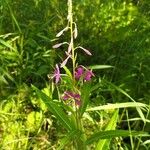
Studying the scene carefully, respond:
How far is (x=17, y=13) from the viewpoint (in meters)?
3.68

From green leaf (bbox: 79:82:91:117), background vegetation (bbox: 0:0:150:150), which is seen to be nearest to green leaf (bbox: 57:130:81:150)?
green leaf (bbox: 79:82:91:117)

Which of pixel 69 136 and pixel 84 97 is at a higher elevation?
pixel 84 97

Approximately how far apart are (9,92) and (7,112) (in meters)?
0.23

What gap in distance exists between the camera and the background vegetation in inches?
114

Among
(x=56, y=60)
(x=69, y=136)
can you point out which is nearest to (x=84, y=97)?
(x=69, y=136)

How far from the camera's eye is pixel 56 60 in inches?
133

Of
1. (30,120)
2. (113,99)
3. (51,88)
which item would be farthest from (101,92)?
(30,120)

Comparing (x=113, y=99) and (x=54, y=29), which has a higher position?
(x=54, y=29)

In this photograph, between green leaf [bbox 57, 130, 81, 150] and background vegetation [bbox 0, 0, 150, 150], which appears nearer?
green leaf [bbox 57, 130, 81, 150]

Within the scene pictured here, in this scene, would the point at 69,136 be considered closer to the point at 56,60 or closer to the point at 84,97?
the point at 84,97

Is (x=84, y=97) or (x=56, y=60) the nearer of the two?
(x=84, y=97)

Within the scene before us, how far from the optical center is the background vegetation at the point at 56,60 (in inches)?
114

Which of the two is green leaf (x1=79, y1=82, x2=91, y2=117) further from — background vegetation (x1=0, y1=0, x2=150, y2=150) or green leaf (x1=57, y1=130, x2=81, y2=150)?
background vegetation (x1=0, y1=0, x2=150, y2=150)

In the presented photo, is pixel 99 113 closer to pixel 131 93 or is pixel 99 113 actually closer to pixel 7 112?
pixel 131 93
